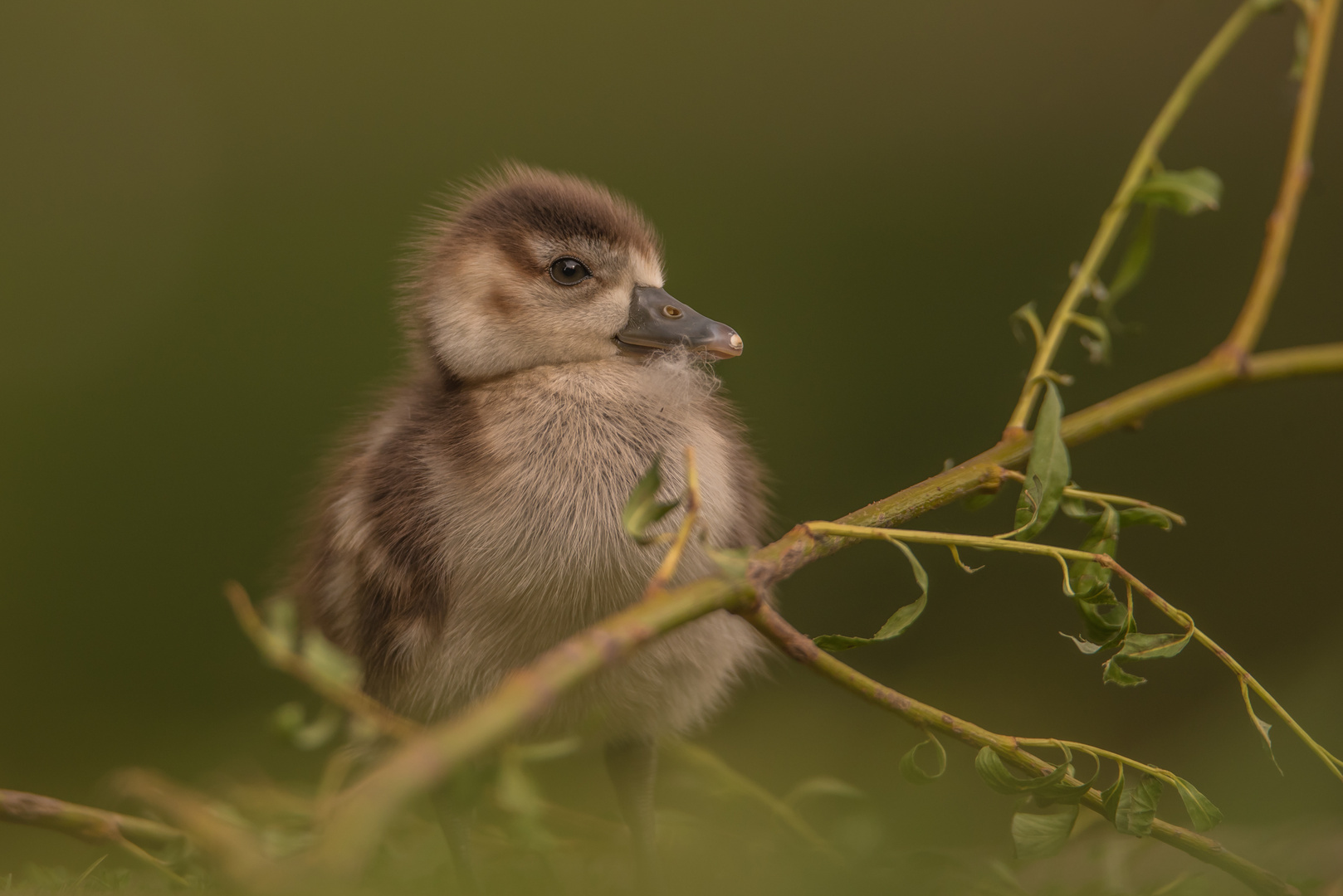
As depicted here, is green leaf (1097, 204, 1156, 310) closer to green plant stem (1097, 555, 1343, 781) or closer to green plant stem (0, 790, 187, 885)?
green plant stem (1097, 555, 1343, 781)

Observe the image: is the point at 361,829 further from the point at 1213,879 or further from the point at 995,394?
the point at 995,394

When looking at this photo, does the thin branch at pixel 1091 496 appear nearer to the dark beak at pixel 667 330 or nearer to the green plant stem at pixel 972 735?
the green plant stem at pixel 972 735

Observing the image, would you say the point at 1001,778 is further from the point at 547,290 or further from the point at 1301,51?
the point at 547,290

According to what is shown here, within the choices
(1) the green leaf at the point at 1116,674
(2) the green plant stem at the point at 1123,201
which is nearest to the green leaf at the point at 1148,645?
(1) the green leaf at the point at 1116,674

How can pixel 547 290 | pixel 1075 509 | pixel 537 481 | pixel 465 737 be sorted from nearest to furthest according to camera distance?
1. pixel 465 737
2. pixel 1075 509
3. pixel 537 481
4. pixel 547 290

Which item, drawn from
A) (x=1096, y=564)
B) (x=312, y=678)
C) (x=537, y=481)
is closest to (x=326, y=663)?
(x=312, y=678)

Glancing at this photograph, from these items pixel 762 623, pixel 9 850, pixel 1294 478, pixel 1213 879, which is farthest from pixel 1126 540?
pixel 9 850
